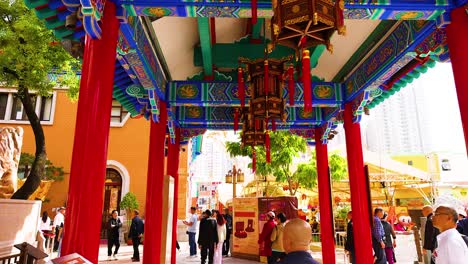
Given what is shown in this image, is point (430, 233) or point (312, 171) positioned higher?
point (312, 171)

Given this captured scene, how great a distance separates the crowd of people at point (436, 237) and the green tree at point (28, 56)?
7520 millimetres

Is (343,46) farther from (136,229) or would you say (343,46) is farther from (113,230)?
Result: (113,230)

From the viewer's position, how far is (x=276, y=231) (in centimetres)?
630

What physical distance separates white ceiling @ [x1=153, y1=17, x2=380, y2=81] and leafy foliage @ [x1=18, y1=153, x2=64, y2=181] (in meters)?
11.4

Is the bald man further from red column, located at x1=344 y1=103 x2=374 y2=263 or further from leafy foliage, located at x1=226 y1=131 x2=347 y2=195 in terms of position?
leafy foliage, located at x1=226 y1=131 x2=347 y2=195

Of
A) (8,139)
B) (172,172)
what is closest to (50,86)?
(8,139)

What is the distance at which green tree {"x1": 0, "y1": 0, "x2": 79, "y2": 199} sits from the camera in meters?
7.39

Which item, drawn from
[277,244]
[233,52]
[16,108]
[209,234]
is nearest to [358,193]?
[277,244]

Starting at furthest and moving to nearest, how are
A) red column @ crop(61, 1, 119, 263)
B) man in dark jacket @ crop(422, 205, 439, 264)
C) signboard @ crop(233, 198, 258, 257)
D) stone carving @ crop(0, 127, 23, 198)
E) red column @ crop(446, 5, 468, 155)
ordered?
signboard @ crop(233, 198, 258, 257) → stone carving @ crop(0, 127, 23, 198) → man in dark jacket @ crop(422, 205, 439, 264) → red column @ crop(446, 5, 468, 155) → red column @ crop(61, 1, 119, 263)

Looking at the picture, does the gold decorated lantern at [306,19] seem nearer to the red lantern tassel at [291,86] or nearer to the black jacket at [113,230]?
the red lantern tassel at [291,86]

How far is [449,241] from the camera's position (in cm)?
304

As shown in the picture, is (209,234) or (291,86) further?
(209,234)

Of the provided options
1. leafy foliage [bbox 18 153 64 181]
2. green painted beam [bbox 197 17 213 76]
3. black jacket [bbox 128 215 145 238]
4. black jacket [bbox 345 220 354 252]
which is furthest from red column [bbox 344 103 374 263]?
leafy foliage [bbox 18 153 64 181]

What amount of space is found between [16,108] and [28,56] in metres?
12.2
